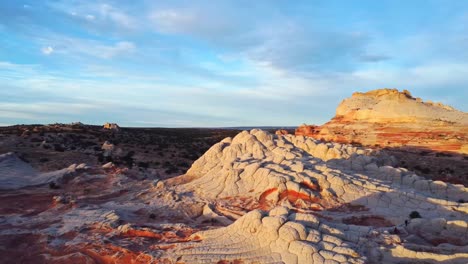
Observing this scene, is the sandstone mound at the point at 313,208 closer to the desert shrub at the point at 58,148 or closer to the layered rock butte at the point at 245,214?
the layered rock butte at the point at 245,214

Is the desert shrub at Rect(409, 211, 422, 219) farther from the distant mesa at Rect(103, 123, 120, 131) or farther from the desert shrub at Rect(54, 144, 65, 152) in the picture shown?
the distant mesa at Rect(103, 123, 120, 131)

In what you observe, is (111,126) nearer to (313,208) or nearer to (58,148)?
(58,148)

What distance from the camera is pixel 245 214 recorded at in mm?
11922

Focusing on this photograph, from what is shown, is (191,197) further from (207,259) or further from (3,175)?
(3,175)

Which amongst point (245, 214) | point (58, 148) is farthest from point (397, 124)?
point (245, 214)

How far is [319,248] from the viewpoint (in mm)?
9820

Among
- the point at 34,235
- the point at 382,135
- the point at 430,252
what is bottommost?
the point at 34,235

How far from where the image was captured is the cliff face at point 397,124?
132ft

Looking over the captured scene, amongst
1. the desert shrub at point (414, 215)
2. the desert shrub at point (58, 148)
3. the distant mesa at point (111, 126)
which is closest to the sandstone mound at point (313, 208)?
the desert shrub at point (414, 215)

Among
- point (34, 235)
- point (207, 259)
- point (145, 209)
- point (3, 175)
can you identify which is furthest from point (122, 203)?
point (3, 175)

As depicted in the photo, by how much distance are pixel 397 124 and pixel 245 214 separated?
3845cm

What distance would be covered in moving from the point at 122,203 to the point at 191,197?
10.3 feet

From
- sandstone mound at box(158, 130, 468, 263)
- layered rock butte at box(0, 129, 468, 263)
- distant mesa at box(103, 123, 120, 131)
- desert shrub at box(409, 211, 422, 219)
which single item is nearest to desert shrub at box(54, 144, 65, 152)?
layered rock butte at box(0, 129, 468, 263)

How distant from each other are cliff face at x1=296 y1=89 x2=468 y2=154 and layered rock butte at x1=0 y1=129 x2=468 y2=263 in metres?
20.4
